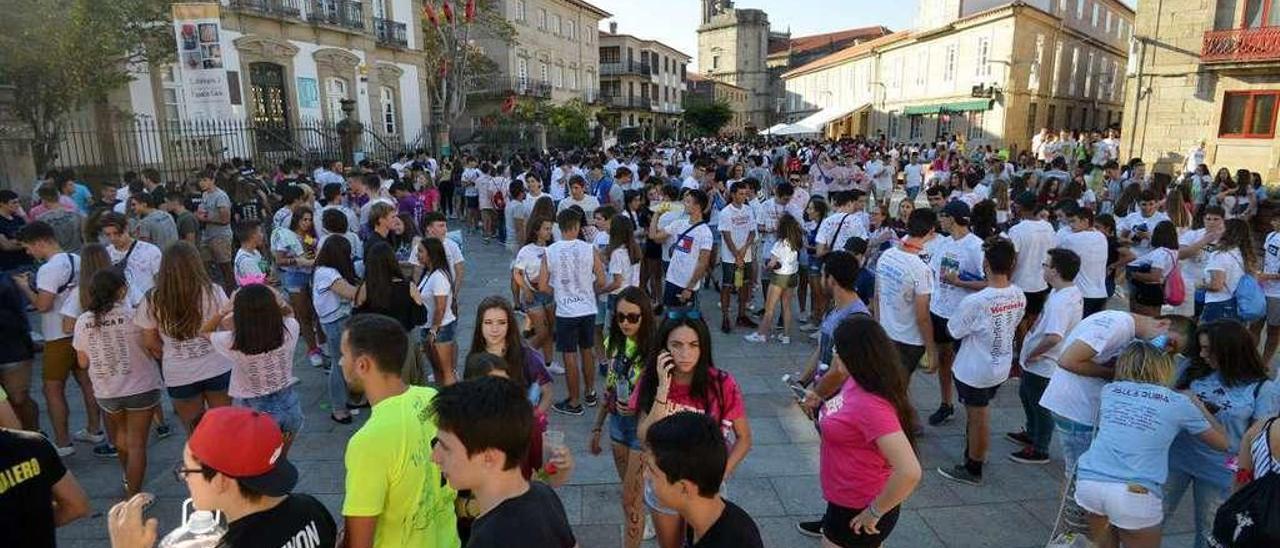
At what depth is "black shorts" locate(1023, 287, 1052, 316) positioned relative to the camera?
6.56m

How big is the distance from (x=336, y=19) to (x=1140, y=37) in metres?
25.6

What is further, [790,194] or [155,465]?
[790,194]

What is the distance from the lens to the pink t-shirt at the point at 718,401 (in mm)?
3141

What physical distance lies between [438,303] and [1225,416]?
4.85 meters

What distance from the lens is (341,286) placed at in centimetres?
534

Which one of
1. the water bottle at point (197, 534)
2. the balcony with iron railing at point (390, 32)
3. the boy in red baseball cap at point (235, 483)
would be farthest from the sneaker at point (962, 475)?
the balcony with iron railing at point (390, 32)

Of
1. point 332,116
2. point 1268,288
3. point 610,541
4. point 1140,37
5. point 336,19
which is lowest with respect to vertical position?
point 610,541

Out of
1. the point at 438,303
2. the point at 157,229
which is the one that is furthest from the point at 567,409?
the point at 157,229

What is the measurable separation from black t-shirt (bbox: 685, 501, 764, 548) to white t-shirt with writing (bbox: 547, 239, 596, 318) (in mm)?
3730

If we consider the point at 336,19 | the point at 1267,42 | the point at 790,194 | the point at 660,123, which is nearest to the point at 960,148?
the point at 1267,42

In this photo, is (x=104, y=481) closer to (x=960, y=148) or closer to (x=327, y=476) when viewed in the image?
(x=327, y=476)

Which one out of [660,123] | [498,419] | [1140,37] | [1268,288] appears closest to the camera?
[498,419]

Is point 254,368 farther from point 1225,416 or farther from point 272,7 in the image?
point 272,7

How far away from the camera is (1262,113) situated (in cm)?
1798
